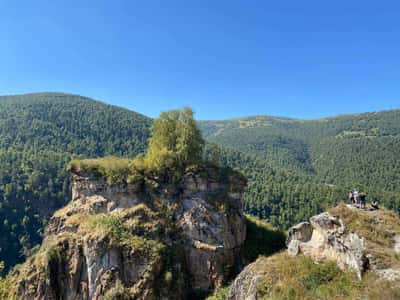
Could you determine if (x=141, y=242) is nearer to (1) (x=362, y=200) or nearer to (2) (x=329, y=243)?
(2) (x=329, y=243)

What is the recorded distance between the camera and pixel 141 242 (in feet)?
71.8

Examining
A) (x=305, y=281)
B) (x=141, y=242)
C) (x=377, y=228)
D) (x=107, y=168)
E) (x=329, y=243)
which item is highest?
(x=107, y=168)

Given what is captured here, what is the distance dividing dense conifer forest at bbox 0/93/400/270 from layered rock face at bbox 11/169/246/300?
5.96 m

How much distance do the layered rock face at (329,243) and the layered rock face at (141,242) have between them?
7.69 m

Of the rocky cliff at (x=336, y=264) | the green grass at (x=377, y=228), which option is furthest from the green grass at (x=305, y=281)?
the green grass at (x=377, y=228)

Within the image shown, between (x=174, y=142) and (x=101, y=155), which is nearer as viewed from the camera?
(x=174, y=142)

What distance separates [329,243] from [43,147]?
128m

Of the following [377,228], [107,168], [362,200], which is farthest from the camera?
[107,168]

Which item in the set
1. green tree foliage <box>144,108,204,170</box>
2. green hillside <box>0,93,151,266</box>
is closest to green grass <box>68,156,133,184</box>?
green tree foliage <box>144,108,204,170</box>

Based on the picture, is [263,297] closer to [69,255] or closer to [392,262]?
[392,262]

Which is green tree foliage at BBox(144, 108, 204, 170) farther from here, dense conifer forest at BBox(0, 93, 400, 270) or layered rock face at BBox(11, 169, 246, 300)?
dense conifer forest at BBox(0, 93, 400, 270)

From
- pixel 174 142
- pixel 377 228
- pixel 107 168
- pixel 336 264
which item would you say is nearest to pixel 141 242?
pixel 107 168

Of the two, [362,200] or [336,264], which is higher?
[362,200]

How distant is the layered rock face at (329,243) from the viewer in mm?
13007
